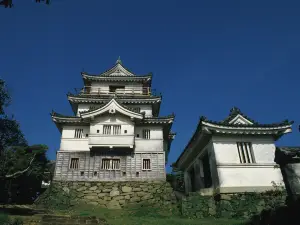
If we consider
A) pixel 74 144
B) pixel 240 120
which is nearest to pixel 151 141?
pixel 74 144

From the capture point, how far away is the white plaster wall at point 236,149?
16.5m

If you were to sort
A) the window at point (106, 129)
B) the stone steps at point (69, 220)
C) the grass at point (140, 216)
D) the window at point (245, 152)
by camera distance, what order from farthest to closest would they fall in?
the window at point (106, 129)
the window at point (245, 152)
the grass at point (140, 216)
the stone steps at point (69, 220)

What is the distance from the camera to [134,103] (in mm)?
29984

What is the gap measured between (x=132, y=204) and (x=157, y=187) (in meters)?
2.84

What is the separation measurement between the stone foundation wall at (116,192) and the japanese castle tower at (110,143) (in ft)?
1.93

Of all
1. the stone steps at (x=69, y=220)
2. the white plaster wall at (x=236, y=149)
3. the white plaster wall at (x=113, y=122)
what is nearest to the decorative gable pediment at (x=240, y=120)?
the white plaster wall at (x=236, y=149)

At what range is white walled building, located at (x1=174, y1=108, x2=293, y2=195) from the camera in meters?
15.8

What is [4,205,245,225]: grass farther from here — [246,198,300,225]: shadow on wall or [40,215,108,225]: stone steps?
[246,198,300,225]: shadow on wall

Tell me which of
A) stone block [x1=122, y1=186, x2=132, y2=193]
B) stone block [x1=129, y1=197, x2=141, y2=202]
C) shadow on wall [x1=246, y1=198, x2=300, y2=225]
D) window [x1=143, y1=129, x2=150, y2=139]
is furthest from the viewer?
window [x1=143, y1=129, x2=150, y2=139]

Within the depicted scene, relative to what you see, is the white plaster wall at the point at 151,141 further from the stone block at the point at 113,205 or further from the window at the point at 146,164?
the stone block at the point at 113,205

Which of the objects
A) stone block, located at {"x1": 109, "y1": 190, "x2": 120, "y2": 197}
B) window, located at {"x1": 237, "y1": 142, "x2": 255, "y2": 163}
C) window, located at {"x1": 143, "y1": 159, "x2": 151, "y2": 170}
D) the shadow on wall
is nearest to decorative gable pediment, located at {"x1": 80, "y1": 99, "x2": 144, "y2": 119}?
window, located at {"x1": 143, "y1": 159, "x2": 151, "y2": 170}

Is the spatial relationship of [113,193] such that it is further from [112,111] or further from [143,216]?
[112,111]

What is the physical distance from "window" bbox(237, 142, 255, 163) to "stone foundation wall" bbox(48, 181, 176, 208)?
817cm

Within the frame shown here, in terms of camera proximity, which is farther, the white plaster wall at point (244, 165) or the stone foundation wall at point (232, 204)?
the white plaster wall at point (244, 165)
